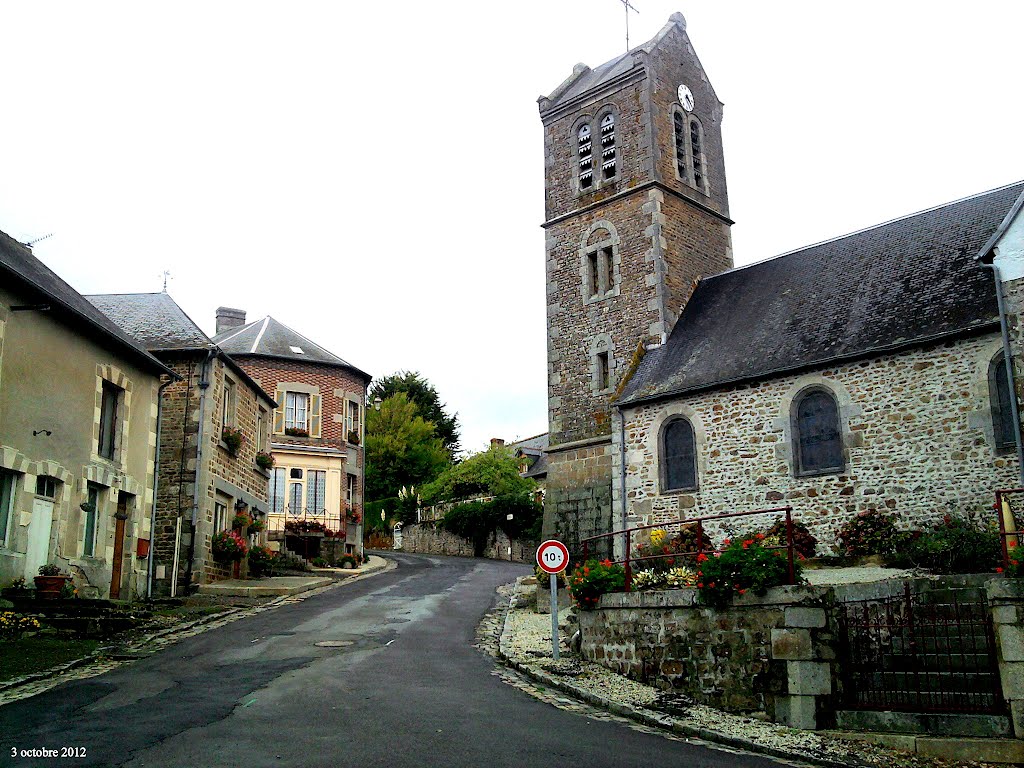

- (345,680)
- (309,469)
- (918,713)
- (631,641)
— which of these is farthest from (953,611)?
(309,469)

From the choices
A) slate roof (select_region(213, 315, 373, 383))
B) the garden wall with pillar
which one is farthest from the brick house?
the garden wall with pillar

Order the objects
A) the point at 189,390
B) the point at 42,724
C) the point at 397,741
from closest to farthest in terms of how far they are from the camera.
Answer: the point at 397,741 < the point at 42,724 < the point at 189,390

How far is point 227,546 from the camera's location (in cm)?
2112

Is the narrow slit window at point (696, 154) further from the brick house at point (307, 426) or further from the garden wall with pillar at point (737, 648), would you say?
the garden wall with pillar at point (737, 648)

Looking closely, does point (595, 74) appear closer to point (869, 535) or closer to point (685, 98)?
point (685, 98)

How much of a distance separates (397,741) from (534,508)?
26.8 metres

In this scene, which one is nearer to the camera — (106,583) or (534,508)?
(106,583)

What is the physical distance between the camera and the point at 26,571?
14508 mm

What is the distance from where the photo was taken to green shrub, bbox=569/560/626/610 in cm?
1169

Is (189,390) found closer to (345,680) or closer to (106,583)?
(106,583)

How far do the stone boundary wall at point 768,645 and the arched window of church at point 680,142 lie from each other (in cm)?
1484

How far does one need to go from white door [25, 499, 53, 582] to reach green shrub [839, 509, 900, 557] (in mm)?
12908

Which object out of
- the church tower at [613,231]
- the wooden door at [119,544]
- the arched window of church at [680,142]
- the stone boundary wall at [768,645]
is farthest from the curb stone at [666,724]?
the arched window of church at [680,142]

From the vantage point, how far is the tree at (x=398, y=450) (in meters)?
46.1
